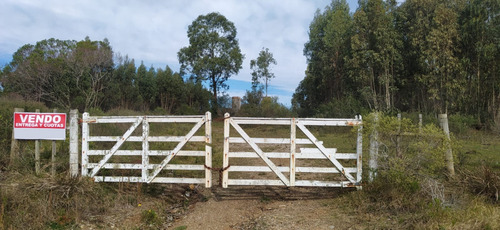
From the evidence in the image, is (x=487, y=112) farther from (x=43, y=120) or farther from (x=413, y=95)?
(x=43, y=120)

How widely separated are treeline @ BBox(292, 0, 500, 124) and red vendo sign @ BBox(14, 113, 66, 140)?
1796 centimetres

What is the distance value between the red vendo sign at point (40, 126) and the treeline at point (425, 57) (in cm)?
1796

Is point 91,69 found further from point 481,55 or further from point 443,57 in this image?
point 481,55

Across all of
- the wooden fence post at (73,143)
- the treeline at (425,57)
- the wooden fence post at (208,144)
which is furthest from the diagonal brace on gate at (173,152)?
the treeline at (425,57)

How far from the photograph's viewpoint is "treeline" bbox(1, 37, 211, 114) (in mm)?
35344

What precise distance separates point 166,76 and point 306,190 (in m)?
37.2

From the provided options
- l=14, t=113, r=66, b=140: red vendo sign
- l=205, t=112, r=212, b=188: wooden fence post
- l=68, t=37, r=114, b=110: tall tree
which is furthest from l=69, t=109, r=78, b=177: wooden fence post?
l=68, t=37, r=114, b=110: tall tree

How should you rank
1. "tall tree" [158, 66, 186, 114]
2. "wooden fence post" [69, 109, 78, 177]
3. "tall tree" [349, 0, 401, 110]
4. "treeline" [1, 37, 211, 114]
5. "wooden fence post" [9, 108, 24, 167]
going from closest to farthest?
"wooden fence post" [69, 109, 78, 177] → "wooden fence post" [9, 108, 24, 167] → "tall tree" [349, 0, 401, 110] → "treeline" [1, 37, 211, 114] → "tall tree" [158, 66, 186, 114]

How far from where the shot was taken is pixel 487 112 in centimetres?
2219

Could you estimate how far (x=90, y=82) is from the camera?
1474 inches

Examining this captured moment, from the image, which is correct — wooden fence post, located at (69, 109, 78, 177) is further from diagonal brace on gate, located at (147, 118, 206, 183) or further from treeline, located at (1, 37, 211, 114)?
treeline, located at (1, 37, 211, 114)

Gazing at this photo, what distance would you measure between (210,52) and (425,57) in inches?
1074

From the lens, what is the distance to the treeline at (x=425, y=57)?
21.3 m

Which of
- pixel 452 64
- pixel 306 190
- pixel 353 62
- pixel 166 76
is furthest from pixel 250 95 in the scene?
pixel 306 190
